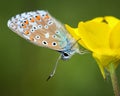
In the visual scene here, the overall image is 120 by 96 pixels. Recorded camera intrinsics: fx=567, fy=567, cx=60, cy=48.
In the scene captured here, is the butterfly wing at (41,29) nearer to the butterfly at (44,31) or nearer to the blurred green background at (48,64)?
the butterfly at (44,31)

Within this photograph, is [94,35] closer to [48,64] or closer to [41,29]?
[41,29]

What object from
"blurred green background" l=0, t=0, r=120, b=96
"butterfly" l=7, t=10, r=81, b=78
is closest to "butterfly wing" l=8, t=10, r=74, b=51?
"butterfly" l=7, t=10, r=81, b=78

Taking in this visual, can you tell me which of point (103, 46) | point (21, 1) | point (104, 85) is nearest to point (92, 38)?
point (103, 46)

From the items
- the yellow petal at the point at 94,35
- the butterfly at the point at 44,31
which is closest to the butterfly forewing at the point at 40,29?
the butterfly at the point at 44,31

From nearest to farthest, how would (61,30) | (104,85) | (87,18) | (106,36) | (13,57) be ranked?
(106,36) < (61,30) < (104,85) < (13,57) < (87,18)

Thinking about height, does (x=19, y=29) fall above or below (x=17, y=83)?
above

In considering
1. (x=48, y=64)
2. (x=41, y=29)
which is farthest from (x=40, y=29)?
(x=48, y=64)

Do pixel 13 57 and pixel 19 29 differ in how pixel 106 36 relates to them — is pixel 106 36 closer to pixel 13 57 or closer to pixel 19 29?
pixel 19 29
